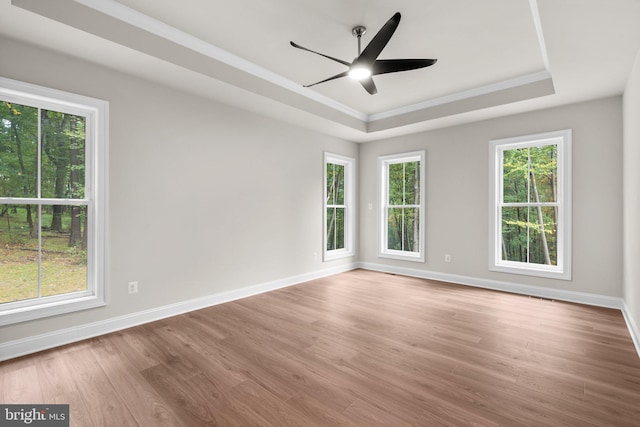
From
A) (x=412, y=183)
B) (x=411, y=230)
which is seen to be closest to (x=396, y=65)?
(x=412, y=183)

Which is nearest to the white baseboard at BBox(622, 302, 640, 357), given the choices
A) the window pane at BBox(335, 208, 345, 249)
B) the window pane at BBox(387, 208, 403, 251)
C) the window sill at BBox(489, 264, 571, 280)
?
the window sill at BBox(489, 264, 571, 280)

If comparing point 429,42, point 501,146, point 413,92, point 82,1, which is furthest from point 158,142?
point 501,146

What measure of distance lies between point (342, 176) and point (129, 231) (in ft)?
12.7

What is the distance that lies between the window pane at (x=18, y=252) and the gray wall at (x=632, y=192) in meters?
5.16

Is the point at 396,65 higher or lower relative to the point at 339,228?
higher

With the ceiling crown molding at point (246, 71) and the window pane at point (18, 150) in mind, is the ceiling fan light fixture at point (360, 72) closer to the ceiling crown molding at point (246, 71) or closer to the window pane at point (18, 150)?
the ceiling crown molding at point (246, 71)

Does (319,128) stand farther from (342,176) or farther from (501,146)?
(501,146)

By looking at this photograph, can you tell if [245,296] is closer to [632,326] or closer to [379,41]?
[379,41]

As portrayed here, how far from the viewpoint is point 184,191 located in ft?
11.6

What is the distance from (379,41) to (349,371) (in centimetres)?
246

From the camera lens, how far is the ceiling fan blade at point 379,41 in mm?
2113

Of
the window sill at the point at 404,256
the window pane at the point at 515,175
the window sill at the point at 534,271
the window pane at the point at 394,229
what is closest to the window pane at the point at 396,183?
the window pane at the point at 394,229

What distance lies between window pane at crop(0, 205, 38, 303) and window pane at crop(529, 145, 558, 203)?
5.76 m

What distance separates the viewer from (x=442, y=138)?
5.01m
